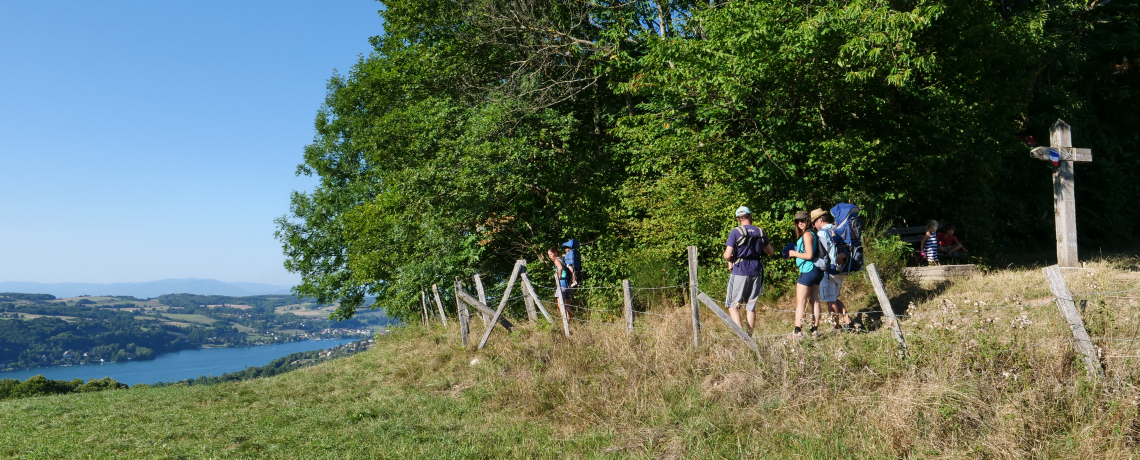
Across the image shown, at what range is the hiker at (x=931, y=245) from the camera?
1183 cm

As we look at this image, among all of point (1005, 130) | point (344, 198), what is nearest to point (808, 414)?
point (1005, 130)

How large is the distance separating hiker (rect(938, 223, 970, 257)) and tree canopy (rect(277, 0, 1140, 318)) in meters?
0.87

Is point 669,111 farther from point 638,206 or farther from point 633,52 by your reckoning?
point 633,52

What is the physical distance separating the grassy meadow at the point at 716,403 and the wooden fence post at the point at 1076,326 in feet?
0.33

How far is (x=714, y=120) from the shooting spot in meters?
11.9

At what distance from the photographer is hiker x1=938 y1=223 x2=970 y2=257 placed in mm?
12594

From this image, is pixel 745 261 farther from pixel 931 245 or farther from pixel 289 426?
pixel 931 245

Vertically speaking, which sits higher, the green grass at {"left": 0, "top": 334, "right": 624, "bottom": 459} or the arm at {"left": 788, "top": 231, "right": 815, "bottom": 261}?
the arm at {"left": 788, "top": 231, "right": 815, "bottom": 261}

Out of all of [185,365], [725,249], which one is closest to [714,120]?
[725,249]

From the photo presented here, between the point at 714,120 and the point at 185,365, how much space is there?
5717 inches

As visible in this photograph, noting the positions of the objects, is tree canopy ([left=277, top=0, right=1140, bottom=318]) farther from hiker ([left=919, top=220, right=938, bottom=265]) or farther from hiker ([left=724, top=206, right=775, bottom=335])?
hiker ([left=724, top=206, right=775, bottom=335])

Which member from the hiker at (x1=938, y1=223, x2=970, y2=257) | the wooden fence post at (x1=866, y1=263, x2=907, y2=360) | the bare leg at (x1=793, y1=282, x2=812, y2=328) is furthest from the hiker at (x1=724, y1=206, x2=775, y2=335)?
the hiker at (x1=938, y1=223, x2=970, y2=257)

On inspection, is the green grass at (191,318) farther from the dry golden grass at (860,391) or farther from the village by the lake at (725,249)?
the dry golden grass at (860,391)

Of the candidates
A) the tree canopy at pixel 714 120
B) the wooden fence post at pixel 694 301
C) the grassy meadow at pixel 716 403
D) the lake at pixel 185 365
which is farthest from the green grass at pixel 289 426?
the lake at pixel 185 365
